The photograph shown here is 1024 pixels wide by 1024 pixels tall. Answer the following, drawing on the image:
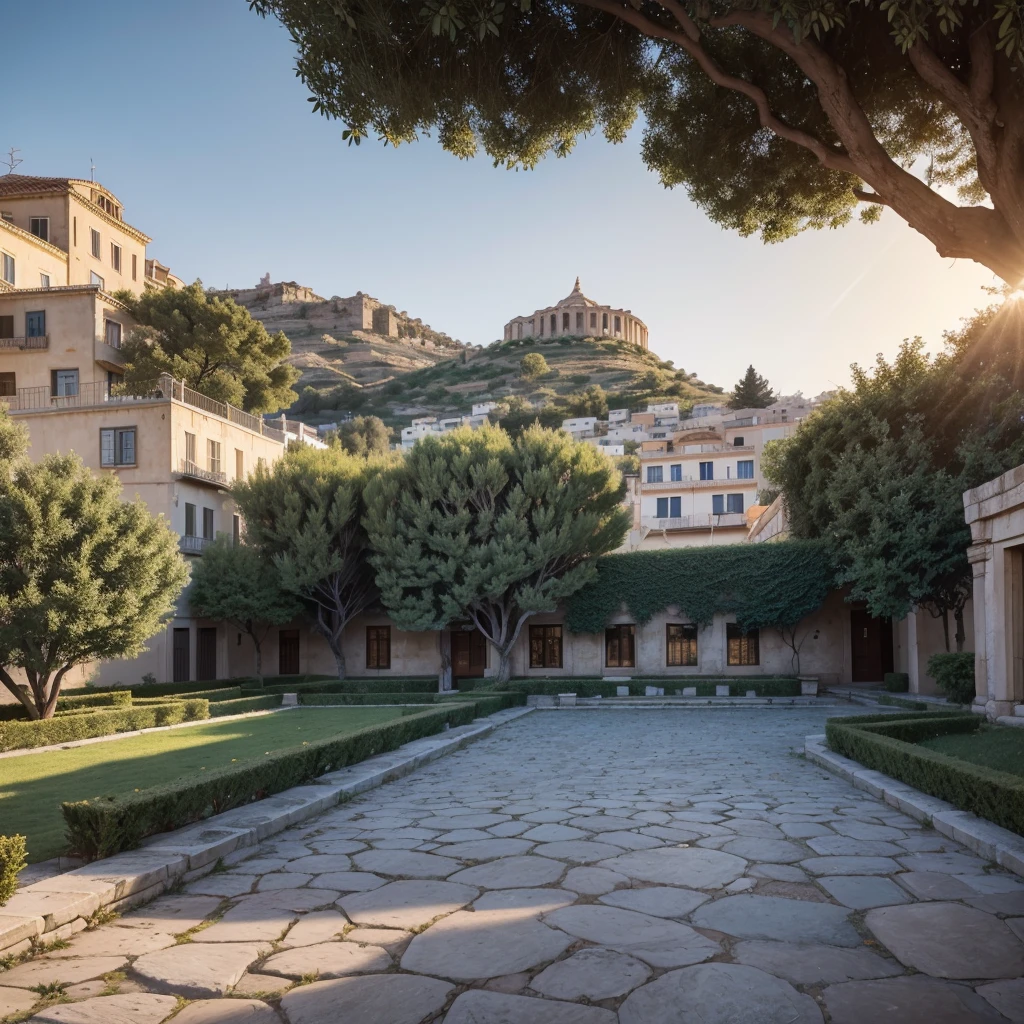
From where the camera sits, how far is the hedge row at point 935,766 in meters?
7.10

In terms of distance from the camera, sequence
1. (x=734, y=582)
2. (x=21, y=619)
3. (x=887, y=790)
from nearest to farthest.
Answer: (x=887, y=790)
(x=21, y=619)
(x=734, y=582)

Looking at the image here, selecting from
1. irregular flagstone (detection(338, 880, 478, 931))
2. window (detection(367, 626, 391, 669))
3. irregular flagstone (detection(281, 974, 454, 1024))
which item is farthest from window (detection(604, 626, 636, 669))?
irregular flagstone (detection(281, 974, 454, 1024))

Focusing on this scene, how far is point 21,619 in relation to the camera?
18094 mm

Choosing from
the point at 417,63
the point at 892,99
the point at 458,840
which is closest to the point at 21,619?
the point at 458,840

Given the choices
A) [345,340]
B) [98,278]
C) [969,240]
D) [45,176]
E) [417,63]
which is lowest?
[969,240]

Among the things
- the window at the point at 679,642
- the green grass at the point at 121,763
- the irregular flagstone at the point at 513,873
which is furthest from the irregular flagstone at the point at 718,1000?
the window at the point at 679,642

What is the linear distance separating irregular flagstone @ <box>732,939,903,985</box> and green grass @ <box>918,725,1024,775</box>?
5.70 meters

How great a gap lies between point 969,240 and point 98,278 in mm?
46163

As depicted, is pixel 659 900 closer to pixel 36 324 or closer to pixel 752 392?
pixel 36 324

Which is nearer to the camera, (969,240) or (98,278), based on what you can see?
(969,240)

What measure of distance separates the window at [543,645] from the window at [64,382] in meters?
22.6

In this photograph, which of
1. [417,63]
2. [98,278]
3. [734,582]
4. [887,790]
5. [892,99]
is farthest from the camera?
[98,278]

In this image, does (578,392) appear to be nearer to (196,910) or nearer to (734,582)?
(734,582)

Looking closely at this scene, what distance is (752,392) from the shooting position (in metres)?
92.7
